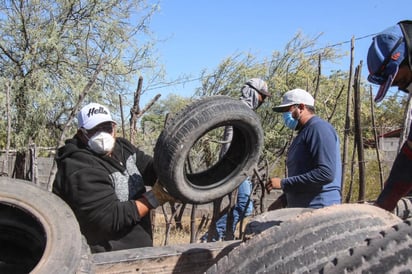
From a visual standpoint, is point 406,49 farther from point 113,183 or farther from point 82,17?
point 82,17

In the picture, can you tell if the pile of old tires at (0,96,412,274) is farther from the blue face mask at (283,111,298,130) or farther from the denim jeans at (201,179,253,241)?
the denim jeans at (201,179,253,241)

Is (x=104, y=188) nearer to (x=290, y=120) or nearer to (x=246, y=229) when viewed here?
(x=246, y=229)

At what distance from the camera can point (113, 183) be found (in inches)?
114

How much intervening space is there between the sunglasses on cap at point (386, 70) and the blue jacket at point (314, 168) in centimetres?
152

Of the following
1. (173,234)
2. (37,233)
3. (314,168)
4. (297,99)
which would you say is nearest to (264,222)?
(37,233)

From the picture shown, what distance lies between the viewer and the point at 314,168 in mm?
3594

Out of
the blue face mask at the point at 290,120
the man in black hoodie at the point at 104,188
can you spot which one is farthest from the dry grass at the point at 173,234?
the man in black hoodie at the point at 104,188

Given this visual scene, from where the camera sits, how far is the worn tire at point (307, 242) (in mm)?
1534

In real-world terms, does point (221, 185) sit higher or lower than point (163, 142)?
lower

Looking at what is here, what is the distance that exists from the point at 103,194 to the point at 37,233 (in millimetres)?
448

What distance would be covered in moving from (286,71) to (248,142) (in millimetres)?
12346

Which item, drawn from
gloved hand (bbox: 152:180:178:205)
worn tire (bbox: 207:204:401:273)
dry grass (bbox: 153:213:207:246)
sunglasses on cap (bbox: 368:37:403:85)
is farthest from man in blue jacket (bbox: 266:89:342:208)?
dry grass (bbox: 153:213:207:246)

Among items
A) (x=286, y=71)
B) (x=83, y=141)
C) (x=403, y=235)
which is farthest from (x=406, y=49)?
(x=286, y=71)

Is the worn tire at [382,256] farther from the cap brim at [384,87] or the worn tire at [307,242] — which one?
the cap brim at [384,87]
